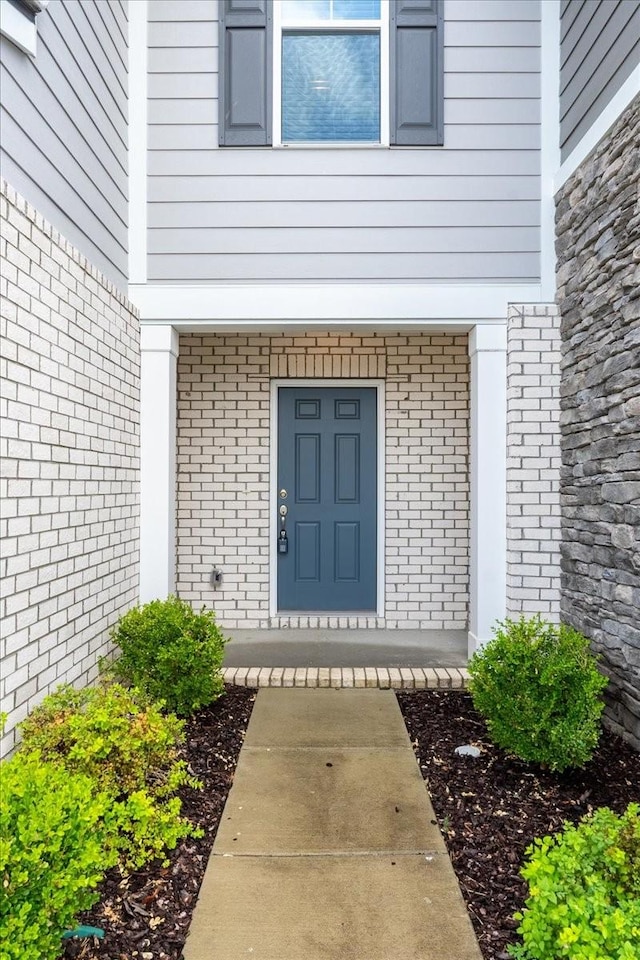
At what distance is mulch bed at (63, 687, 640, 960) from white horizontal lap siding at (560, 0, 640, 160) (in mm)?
3541

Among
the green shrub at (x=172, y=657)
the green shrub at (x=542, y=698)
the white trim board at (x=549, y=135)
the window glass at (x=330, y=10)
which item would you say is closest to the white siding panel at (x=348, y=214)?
the white trim board at (x=549, y=135)

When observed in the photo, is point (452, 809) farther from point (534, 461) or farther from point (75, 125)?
point (75, 125)

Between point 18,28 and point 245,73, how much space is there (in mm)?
1943

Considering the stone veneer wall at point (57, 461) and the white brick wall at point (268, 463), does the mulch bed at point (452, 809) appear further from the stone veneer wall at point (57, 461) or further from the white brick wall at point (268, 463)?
the white brick wall at point (268, 463)

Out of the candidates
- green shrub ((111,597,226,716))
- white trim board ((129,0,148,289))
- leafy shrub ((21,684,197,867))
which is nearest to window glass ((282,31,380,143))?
white trim board ((129,0,148,289))

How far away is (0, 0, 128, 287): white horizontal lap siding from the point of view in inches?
103

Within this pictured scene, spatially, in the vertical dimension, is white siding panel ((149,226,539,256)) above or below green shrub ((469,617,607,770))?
above

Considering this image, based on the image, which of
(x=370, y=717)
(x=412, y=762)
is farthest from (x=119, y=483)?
(x=412, y=762)

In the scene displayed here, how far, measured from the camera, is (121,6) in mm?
3893

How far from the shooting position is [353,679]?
3.94 m

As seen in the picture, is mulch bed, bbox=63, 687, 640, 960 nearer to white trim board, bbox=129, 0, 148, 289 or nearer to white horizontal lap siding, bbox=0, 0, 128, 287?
white horizontal lap siding, bbox=0, 0, 128, 287

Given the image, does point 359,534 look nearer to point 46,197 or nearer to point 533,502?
point 533,502

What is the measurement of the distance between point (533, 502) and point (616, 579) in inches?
35.2

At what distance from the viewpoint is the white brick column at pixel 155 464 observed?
417 cm
